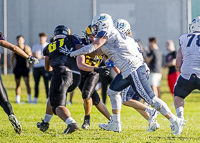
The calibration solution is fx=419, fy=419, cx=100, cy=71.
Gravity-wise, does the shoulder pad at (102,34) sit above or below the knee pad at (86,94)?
above

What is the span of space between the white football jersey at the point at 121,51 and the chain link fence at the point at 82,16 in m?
10.8

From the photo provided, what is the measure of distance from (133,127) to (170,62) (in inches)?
197

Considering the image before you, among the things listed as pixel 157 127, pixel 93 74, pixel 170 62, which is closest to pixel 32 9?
pixel 170 62

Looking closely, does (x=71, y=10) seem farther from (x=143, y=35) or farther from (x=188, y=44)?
(x=188, y=44)

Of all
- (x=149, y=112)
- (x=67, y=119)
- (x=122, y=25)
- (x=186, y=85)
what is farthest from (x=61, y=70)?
(x=186, y=85)

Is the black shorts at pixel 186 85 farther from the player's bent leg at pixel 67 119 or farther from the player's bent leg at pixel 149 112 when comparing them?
the player's bent leg at pixel 67 119

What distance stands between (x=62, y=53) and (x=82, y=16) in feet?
37.4

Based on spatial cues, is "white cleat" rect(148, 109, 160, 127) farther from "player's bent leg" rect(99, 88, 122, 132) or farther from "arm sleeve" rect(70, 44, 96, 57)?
"arm sleeve" rect(70, 44, 96, 57)

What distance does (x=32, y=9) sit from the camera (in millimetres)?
18031

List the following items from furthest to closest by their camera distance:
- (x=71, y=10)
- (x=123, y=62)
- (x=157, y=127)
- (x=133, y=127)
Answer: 1. (x=71, y=10)
2. (x=133, y=127)
3. (x=157, y=127)
4. (x=123, y=62)

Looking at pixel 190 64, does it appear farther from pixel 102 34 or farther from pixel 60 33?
pixel 60 33

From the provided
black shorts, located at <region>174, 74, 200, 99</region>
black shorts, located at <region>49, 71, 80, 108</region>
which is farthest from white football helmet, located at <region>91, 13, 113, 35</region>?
black shorts, located at <region>174, 74, 200, 99</region>

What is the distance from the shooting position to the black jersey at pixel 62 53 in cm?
623

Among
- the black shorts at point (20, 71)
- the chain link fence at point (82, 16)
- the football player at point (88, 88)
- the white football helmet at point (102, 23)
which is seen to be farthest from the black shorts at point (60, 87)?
the chain link fence at point (82, 16)
